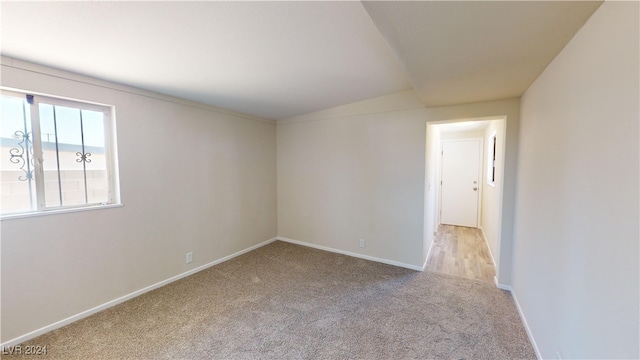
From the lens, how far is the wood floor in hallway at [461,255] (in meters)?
3.29

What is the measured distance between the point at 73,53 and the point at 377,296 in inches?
134

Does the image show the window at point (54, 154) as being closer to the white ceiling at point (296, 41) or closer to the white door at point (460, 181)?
the white ceiling at point (296, 41)

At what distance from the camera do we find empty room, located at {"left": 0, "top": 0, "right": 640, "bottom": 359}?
1228mm

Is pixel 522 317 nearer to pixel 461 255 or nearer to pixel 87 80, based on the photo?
pixel 461 255

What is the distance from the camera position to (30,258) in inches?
79.2

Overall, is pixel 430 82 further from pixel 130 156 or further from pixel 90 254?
pixel 90 254

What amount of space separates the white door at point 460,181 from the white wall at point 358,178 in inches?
116

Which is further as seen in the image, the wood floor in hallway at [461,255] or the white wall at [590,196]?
the wood floor in hallway at [461,255]

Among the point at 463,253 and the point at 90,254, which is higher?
the point at 90,254

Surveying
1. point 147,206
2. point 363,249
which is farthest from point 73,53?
point 363,249

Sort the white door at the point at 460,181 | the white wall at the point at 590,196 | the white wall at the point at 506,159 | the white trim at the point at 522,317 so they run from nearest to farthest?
the white wall at the point at 590,196 < the white trim at the point at 522,317 < the white wall at the point at 506,159 < the white door at the point at 460,181

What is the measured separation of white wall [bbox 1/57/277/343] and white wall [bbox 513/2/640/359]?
11.6 feet

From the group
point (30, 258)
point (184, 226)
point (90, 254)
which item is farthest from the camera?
point (184, 226)

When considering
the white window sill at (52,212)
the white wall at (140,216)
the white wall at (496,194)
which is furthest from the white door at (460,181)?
the white window sill at (52,212)
